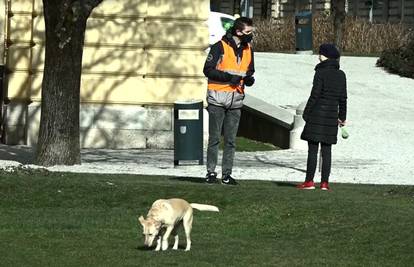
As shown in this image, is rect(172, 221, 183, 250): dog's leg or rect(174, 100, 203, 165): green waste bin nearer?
rect(172, 221, 183, 250): dog's leg

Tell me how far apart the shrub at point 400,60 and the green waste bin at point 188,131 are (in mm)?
14243

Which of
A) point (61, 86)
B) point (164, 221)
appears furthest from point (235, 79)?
point (164, 221)

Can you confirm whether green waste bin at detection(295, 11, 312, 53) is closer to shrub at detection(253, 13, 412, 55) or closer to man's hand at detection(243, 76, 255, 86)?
shrub at detection(253, 13, 412, 55)

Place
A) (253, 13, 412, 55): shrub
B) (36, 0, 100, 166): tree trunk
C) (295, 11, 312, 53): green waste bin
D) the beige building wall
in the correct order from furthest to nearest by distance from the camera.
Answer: (253, 13, 412, 55): shrub
(295, 11, 312, 53): green waste bin
the beige building wall
(36, 0, 100, 166): tree trunk

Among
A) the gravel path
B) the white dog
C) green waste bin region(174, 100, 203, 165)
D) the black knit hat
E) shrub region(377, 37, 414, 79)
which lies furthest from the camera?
shrub region(377, 37, 414, 79)

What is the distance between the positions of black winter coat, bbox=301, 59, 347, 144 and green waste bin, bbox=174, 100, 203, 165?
4.17m

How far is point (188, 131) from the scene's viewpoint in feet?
58.9

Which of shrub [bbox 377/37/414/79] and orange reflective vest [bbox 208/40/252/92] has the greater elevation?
orange reflective vest [bbox 208/40/252/92]

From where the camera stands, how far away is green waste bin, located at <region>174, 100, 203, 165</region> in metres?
17.9

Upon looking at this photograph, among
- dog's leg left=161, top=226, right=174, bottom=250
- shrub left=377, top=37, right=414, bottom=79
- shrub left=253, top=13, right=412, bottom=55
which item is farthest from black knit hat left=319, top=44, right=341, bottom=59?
shrub left=253, top=13, right=412, bottom=55

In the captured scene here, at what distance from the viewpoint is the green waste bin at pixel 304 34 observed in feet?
126

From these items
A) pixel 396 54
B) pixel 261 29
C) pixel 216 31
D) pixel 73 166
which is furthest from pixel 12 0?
pixel 261 29

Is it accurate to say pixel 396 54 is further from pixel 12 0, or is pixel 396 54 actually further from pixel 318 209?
pixel 318 209

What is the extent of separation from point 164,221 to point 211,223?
98.8 inches
